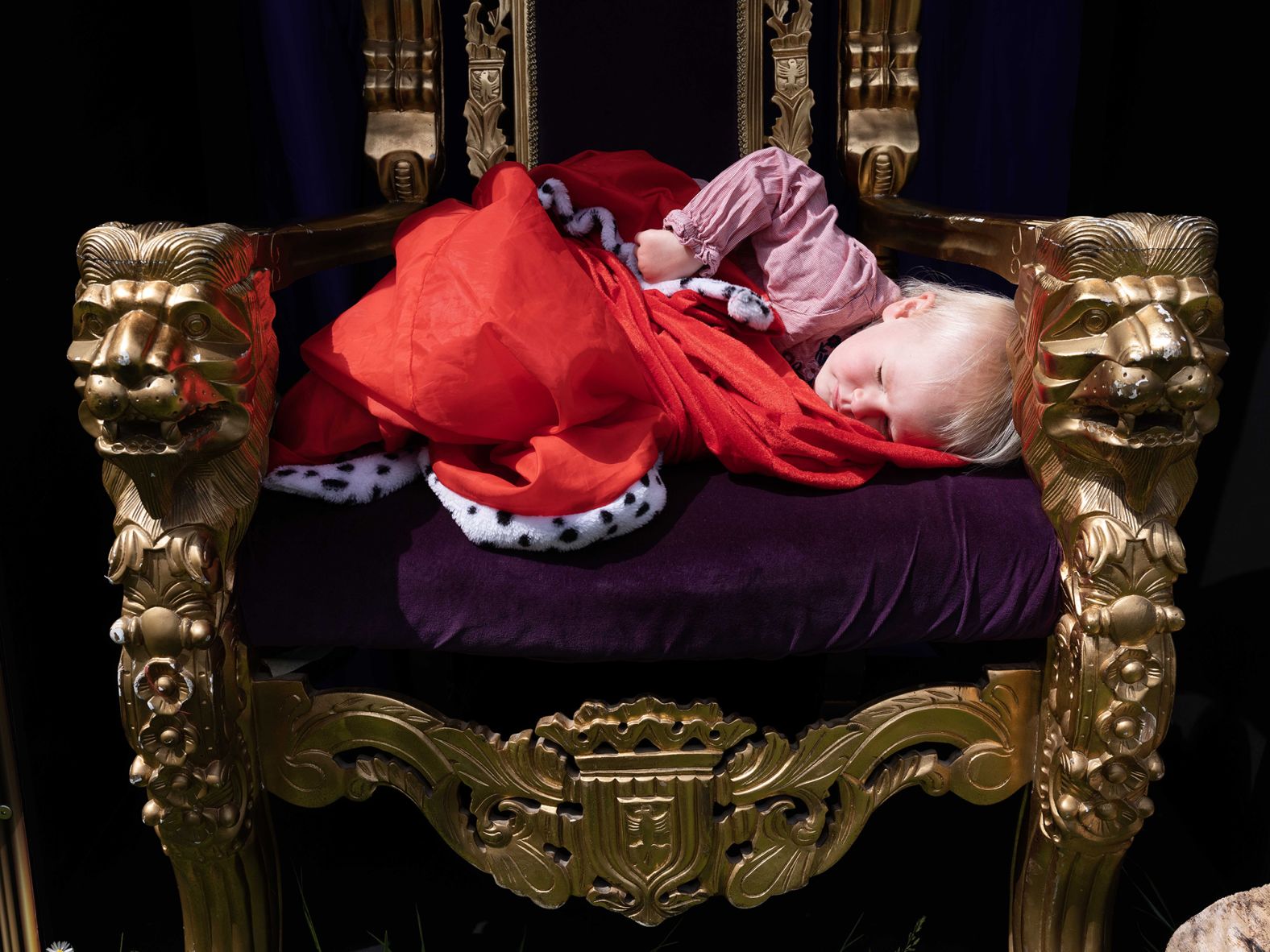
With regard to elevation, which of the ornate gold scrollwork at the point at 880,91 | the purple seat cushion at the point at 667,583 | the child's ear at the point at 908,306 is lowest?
the purple seat cushion at the point at 667,583

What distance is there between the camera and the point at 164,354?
2.87 feet

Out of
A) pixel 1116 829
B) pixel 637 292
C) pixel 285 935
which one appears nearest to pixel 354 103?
pixel 637 292

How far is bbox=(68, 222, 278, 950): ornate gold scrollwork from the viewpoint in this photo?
2.93 feet

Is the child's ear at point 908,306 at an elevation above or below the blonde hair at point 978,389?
above

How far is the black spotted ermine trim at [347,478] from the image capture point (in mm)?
1039

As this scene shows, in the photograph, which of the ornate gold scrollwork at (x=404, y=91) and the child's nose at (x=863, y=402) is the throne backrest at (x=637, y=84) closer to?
the ornate gold scrollwork at (x=404, y=91)

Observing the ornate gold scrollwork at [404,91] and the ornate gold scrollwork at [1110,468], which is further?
the ornate gold scrollwork at [404,91]

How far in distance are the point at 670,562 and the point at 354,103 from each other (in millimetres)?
1031

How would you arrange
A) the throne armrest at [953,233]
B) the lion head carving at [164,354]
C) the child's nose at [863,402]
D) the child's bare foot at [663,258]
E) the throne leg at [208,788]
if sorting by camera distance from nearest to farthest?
the lion head carving at [164,354]
the throne leg at [208,788]
the throne armrest at [953,233]
the child's nose at [863,402]
the child's bare foot at [663,258]

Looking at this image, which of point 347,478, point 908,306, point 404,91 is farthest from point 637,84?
point 347,478

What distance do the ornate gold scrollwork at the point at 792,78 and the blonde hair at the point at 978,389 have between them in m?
0.54

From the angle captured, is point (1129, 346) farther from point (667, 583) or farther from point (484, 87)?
point (484, 87)

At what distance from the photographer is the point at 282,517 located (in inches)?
40.7

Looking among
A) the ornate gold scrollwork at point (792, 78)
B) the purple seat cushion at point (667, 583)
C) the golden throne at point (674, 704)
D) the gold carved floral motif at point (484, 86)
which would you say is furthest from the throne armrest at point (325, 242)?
the ornate gold scrollwork at point (792, 78)
